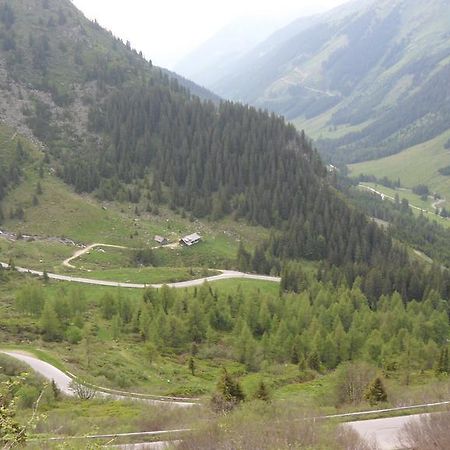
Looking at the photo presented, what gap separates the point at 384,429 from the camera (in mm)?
42906

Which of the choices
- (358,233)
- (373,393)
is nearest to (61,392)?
(373,393)

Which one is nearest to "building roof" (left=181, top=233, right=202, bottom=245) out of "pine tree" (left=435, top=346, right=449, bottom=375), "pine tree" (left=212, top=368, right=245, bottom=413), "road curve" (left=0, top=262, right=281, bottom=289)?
"road curve" (left=0, top=262, right=281, bottom=289)

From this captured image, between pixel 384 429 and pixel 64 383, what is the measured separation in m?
34.4

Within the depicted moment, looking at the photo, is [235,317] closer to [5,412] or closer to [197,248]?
[197,248]

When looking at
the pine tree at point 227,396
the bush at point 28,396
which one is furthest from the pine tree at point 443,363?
the bush at point 28,396

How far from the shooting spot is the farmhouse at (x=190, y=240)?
502 ft

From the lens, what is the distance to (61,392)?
5294cm

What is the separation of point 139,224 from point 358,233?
75069mm

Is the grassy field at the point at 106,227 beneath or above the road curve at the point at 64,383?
above

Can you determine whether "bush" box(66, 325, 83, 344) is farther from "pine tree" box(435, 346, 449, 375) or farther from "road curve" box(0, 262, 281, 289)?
"pine tree" box(435, 346, 449, 375)

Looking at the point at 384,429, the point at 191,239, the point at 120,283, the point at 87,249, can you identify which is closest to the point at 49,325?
the point at 120,283

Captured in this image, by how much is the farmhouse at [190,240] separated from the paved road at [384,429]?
112 m

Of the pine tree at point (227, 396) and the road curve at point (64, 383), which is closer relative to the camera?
the pine tree at point (227, 396)

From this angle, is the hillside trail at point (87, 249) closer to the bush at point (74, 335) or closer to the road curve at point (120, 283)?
the road curve at point (120, 283)
